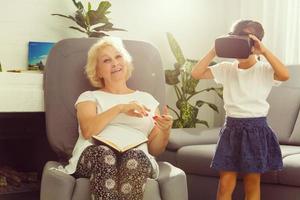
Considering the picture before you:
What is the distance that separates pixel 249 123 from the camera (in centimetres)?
210

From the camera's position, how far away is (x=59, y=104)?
2.24m

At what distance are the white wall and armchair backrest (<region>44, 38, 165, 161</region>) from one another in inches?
31.2

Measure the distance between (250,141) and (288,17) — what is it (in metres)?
1.63

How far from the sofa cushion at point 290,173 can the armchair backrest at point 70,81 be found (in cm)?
66

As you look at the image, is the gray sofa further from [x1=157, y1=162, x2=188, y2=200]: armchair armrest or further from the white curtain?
[x1=157, y1=162, x2=188, y2=200]: armchair armrest

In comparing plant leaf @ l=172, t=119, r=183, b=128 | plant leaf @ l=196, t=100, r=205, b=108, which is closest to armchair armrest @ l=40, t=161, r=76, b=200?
plant leaf @ l=172, t=119, r=183, b=128

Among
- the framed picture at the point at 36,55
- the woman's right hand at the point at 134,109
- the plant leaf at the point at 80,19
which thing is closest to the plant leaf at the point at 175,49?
the plant leaf at the point at 80,19

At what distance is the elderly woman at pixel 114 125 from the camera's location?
182 cm

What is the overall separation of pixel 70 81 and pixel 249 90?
824mm

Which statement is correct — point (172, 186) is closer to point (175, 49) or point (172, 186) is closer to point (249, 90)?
point (249, 90)

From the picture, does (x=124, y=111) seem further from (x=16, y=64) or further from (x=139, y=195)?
(x=16, y=64)

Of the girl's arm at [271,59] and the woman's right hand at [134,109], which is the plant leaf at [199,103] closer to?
the girl's arm at [271,59]

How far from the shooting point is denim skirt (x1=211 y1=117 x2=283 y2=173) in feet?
6.82

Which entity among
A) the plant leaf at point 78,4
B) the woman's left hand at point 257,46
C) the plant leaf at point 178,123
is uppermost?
the plant leaf at point 78,4
